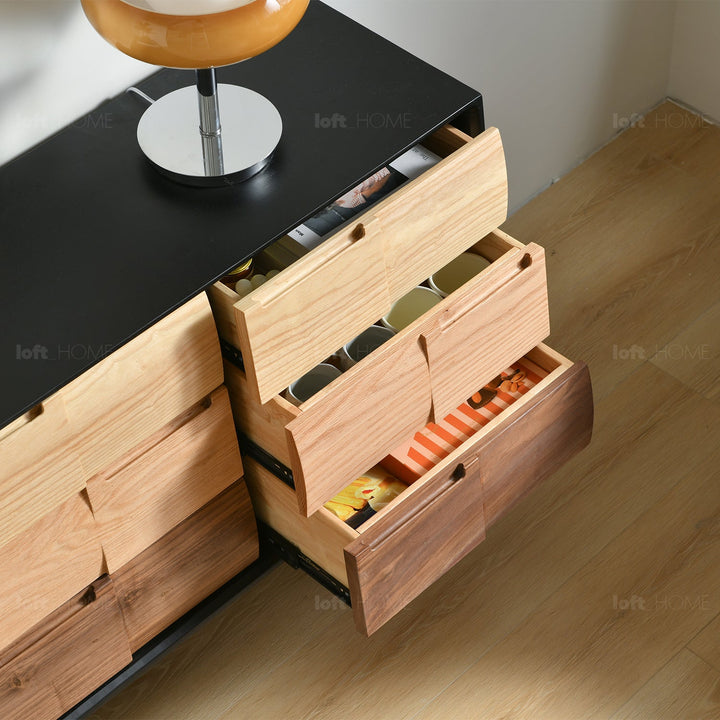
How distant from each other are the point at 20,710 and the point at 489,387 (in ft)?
2.50

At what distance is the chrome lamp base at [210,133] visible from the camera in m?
1.51

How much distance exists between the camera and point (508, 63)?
2.22m

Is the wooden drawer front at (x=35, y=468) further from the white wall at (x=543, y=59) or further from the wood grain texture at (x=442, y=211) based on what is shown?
the white wall at (x=543, y=59)

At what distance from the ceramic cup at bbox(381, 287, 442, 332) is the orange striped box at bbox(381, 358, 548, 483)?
0.14 m

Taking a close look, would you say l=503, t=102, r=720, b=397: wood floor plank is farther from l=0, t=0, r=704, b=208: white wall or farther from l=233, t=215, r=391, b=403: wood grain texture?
l=233, t=215, r=391, b=403: wood grain texture

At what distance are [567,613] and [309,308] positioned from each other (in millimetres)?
754

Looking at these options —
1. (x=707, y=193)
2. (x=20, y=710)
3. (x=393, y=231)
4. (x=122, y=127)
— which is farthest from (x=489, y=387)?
(x=707, y=193)

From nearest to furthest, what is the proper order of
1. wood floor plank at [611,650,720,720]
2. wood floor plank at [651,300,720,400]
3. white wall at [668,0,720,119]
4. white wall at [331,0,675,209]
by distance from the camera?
1. wood floor plank at [611,650,720,720]
2. white wall at [331,0,675,209]
3. wood floor plank at [651,300,720,400]
4. white wall at [668,0,720,119]

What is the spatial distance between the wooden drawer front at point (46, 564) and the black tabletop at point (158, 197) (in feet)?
0.63

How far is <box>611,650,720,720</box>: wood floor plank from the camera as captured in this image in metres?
1.78

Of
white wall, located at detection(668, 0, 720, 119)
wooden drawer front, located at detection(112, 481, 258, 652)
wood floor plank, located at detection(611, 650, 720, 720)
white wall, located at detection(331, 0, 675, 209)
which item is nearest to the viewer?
wooden drawer front, located at detection(112, 481, 258, 652)

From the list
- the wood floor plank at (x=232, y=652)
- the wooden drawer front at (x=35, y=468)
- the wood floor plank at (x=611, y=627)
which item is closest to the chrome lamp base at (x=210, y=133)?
the wooden drawer front at (x=35, y=468)

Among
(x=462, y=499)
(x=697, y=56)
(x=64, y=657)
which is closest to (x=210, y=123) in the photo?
(x=462, y=499)

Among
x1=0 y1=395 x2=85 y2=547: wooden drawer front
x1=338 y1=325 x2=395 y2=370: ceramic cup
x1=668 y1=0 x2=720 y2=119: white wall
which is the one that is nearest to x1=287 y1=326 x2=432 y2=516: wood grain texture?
x1=338 y1=325 x2=395 y2=370: ceramic cup
